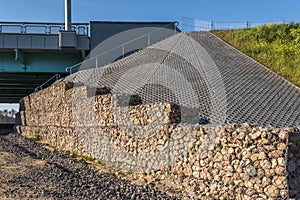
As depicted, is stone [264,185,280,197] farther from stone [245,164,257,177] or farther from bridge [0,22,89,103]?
bridge [0,22,89,103]

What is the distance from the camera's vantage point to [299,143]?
20.1 ft

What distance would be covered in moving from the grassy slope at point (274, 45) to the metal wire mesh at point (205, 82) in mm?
677

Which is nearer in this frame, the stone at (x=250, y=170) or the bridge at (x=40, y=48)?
the stone at (x=250, y=170)

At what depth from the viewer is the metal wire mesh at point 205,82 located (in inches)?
470

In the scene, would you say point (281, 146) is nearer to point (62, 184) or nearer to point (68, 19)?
point (62, 184)

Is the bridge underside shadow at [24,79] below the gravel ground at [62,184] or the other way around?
the other way around

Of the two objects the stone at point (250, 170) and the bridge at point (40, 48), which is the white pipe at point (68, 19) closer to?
the bridge at point (40, 48)

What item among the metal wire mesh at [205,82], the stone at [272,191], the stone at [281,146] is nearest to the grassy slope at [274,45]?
the metal wire mesh at [205,82]

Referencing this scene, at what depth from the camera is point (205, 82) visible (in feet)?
50.9

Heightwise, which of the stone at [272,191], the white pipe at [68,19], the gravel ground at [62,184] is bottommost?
the gravel ground at [62,184]

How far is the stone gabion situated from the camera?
19.6 ft

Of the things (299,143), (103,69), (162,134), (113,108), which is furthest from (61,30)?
(299,143)

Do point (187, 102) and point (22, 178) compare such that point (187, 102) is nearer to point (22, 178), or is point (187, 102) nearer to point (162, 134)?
point (162, 134)

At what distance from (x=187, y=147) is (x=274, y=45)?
15.7m
